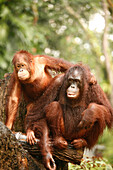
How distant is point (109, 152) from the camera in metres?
8.99

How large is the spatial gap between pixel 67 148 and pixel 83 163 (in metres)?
1.15

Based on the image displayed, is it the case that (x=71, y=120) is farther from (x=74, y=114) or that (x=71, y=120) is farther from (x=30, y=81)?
(x=30, y=81)

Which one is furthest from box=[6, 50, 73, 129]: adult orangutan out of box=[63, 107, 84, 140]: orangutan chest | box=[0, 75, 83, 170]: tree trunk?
box=[63, 107, 84, 140]: orangutan chest

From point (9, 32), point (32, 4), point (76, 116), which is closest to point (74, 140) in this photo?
point (76, 116)

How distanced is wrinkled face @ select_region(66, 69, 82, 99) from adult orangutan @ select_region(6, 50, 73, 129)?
645mm

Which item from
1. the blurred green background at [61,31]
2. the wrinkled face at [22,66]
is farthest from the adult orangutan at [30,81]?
the blurred green background at [61,31]

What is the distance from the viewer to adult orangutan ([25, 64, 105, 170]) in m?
3.23

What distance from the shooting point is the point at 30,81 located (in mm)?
3949

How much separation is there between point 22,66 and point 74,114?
43.0 inches

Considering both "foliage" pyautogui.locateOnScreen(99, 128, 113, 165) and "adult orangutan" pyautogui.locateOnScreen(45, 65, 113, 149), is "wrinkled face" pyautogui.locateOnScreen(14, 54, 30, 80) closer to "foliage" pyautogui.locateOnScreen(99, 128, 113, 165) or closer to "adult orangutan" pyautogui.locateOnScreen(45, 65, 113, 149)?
"adult orangutan" pyautogui.locateOnScreen(45, 65, 113, 149)

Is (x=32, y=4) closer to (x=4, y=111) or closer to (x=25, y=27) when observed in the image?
(x=25, y=27)

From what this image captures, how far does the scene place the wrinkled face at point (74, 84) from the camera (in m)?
3.27

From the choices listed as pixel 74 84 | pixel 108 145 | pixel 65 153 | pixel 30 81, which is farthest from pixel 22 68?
pixel 108 145

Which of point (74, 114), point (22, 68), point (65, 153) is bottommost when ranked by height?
point (65, 153)
